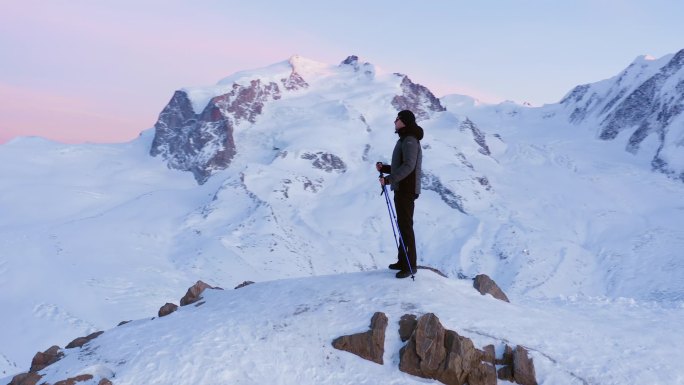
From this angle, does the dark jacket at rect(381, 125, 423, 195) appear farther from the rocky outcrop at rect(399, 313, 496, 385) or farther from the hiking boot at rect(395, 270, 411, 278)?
the rocky outcrop at rect(399, 313, 496, 385)

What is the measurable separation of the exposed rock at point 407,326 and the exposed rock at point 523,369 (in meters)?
2.13

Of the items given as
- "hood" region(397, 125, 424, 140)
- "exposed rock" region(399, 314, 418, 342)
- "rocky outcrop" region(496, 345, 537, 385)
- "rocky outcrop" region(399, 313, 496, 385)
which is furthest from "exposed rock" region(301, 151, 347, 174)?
"rocky outcrop" region(496, 345, 537, 385)

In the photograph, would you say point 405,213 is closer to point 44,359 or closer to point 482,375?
point 482,375

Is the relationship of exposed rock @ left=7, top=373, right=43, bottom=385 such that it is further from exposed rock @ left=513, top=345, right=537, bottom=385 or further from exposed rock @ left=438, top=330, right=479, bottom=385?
exposed rock @ left=513, top=345, right=537, bottom=385

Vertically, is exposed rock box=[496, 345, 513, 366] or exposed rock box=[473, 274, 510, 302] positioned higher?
exposed rock box=[473, 274, 510, 302]

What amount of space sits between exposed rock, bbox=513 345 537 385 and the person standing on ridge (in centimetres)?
A: 369

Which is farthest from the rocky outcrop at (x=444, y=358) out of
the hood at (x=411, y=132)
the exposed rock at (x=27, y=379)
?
the exposed rock at (x=27, y=379)

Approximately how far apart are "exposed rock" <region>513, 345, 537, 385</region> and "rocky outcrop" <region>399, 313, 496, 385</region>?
444mm

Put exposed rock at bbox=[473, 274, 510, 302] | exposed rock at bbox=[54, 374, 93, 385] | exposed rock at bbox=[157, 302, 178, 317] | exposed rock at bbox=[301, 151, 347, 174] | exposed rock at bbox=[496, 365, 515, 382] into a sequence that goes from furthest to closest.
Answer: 1. exposed rock at bbox=[301, 151, 347, 174]
2. exposed rock at bbox=[157, 302, 178, 317]
3. exposed rock at bbox=[473, 274, 510, 302]
4. exposed rock at bbox=[496, 365, 515, 382]
5. exposed rock at bbox=[54, 374, 93, 385]

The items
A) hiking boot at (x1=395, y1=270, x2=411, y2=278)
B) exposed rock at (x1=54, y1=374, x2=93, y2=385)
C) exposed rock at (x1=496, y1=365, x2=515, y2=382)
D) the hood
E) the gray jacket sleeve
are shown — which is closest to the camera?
exposed rock at (x1=54, y1=374, x2=93, y2=385)

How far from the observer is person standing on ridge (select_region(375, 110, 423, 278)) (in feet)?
43.6

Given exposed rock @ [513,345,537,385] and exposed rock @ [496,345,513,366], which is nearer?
exposed rock @ [513,345,537,385]

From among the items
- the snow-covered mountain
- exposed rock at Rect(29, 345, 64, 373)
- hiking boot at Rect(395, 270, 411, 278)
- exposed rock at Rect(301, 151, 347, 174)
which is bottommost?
the snow-covered mountain

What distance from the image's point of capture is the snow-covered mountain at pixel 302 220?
343 ft
